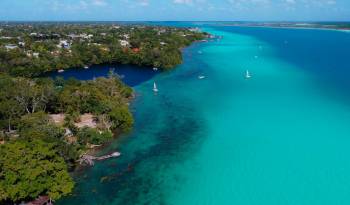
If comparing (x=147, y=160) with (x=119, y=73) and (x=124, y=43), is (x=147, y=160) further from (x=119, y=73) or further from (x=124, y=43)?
(x=124, y=43)

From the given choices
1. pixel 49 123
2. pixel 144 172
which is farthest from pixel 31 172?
pixel 49 123

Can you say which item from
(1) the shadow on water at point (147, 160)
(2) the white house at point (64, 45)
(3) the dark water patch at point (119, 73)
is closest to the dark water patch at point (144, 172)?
(1) the shadow on water at point (147, 160)

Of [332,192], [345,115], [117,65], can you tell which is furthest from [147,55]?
[332,192]

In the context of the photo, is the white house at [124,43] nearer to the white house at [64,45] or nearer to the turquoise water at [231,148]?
the white house at [64,45]

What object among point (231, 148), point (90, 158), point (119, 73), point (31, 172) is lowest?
point (231, 148)

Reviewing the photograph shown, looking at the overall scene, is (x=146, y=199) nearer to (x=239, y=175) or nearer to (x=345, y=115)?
(x=239, y=175)

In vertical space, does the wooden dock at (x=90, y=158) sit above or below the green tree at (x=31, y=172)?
below

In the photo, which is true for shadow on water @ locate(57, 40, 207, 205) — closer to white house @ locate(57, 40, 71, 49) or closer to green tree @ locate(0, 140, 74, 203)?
green tree @ locate(0, 140, 74, 203)
